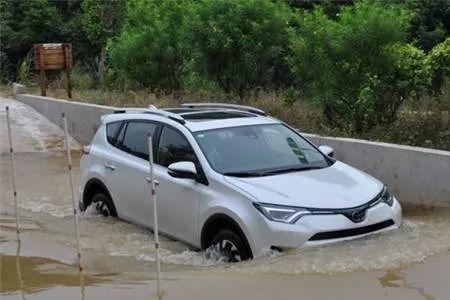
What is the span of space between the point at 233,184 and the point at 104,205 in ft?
8.69

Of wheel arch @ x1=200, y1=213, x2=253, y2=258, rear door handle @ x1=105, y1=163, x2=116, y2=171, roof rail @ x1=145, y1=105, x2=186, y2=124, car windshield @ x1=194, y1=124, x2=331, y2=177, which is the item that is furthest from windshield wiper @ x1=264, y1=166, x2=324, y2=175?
rear door handle @ x1=105, y1=163, x2=116, y2=171

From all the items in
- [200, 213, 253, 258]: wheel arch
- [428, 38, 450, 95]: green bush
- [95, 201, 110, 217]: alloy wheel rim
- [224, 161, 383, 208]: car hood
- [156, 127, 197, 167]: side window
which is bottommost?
[95, 201, 110, 217]: alloy wheel rim

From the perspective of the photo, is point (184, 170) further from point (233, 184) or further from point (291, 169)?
point (291, 169)

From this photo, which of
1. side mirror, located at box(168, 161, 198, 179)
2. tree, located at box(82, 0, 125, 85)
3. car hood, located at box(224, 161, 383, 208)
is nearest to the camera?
car hood, located at box(224, 161, 383, 208)

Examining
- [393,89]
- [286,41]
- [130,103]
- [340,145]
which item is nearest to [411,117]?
[393,89]

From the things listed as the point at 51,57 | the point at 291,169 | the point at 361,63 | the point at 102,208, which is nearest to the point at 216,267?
the point at 291,169

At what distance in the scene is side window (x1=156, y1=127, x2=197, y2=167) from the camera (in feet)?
25.1

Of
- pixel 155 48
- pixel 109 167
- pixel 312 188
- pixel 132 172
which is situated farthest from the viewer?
pixel 155 48

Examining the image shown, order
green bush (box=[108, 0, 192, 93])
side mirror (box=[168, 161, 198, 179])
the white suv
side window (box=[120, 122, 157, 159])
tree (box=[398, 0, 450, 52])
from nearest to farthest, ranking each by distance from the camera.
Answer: the white suv < side mirror (box=[168, 161, 198, 179]) < side window (box=[120, 122, 157, 159]) < green bush (box=[108, 0, 192, 93]) < tree (box=[398, 0, 450, 52])

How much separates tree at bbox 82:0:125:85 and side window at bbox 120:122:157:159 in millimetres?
21030

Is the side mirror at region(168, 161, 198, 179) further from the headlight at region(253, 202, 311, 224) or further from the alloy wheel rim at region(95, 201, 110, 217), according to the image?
the alloy wheel rim at region(95, 201, 110, 217)

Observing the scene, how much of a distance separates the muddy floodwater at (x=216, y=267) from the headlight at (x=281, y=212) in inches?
12.2

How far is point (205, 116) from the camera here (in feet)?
27.0

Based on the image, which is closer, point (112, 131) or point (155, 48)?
point (112, 131)
